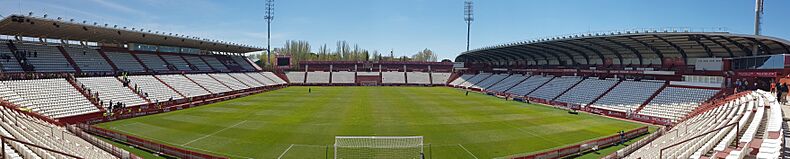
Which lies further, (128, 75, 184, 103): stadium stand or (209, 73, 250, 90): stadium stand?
(209, 73, 250, 90): stadium stand

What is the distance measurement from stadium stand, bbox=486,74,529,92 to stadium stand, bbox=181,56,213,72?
45048 millimetres

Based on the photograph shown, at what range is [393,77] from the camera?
79.8 metres

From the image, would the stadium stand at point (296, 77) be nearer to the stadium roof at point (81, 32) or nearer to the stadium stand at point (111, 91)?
the stadium roof at point (81, 32)

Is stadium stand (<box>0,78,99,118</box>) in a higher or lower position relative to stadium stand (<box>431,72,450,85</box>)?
lower

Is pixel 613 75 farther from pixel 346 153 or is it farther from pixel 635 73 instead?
pixel 346 153

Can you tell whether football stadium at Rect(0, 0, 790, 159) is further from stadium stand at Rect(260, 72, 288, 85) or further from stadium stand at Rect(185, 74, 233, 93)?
stadium stand at Rect(260, 72, 288, 85)

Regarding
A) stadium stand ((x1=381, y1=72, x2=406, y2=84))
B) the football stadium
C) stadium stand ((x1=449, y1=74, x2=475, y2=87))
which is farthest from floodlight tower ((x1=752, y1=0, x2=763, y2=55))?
stadium stand ((x1=381, y1=72, x2=406, y2=84))

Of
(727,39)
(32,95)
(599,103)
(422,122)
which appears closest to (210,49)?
(32,95)

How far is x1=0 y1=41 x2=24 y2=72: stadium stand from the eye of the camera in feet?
108

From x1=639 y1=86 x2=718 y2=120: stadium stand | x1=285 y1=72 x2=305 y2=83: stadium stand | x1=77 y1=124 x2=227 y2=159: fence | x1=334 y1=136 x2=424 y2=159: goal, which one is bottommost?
x1=334 y1=136 x2=424 y2=159: goal

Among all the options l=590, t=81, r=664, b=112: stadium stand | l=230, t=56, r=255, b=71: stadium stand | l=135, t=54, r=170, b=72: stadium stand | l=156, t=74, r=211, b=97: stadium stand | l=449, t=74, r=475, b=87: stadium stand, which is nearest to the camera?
l=590, t=81, r=664, b=112: stadium stand

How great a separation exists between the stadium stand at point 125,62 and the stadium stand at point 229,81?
9.82 metres

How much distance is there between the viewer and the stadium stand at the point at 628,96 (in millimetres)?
34688

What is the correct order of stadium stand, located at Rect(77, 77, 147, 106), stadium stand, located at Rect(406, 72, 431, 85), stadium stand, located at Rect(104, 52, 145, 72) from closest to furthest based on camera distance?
stadium stand, located at Rect(77, 77, 147, 106) < stadium stand, located at Rect(104, 52, 145, 72) < stadium stand, located at Rect(406, 72, 431, 85)
